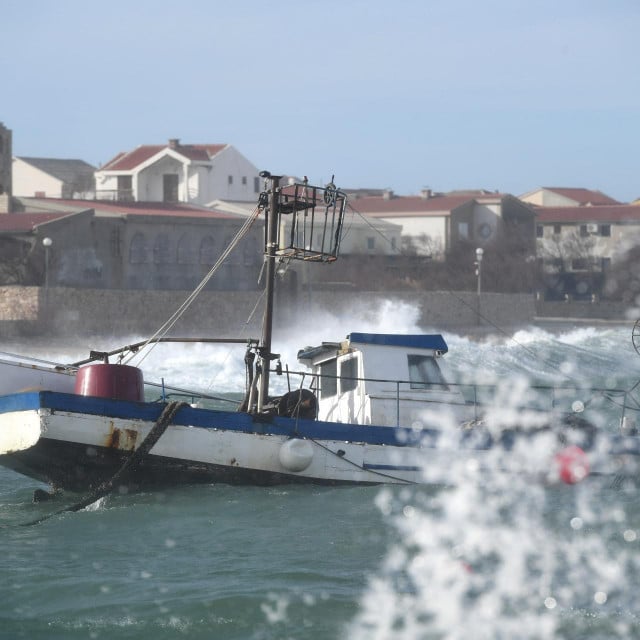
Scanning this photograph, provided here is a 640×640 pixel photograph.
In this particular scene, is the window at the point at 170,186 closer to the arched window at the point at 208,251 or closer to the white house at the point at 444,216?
the white house at the point at 444,216

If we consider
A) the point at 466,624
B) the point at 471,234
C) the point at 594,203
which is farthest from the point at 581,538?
the point at 594,203

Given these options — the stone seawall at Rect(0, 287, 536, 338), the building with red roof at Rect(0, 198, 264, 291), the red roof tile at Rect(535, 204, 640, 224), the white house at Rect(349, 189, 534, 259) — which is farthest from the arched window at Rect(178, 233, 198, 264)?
the red roof tile at Rect(535, 204, 640, 224)

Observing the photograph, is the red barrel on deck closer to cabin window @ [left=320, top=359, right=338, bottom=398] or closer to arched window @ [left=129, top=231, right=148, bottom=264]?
cabin window @ [left=320, top=359, right=338, bottom=398]

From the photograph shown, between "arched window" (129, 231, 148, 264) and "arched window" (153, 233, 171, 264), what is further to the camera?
"arched window" (153, 233, 171, 264)

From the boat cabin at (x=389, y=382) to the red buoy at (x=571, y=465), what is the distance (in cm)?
155

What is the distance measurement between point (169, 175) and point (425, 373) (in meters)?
58.2

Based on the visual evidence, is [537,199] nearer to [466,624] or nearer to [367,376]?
[367,376]

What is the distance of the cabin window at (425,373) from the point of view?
18.8m

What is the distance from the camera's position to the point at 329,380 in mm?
19359

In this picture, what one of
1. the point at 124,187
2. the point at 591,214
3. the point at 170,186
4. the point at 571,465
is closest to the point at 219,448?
the point at 571,465

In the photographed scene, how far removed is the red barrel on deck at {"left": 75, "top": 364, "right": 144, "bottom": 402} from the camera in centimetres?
1702

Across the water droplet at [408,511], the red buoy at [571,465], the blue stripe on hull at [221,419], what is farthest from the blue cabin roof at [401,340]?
the water droplet at [408,511]

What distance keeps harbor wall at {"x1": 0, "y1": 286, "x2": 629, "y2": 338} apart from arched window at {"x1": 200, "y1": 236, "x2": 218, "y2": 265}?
4065mm

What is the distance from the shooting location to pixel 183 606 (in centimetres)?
1204
